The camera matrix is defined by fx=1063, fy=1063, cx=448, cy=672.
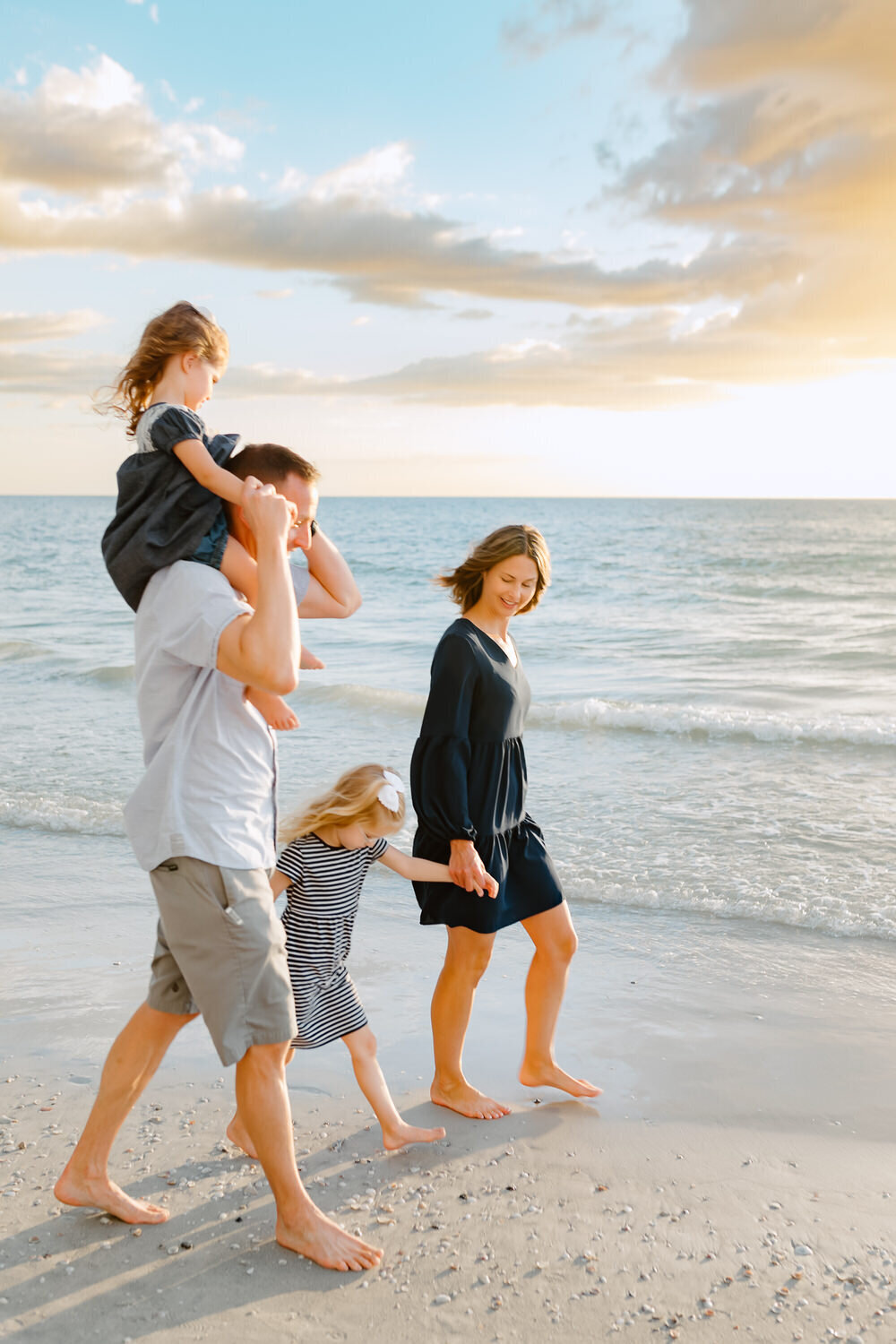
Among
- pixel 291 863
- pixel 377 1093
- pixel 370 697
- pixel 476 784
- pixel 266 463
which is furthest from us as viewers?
pixel 370 697

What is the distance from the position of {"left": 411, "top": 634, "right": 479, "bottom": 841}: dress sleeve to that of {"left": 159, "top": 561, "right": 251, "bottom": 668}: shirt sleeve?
43.7 inches

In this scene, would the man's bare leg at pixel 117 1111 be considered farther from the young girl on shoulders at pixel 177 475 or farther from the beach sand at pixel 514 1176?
the young girl on shoulders at pixel 177 475

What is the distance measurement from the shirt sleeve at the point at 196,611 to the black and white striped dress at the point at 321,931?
1.12 meters

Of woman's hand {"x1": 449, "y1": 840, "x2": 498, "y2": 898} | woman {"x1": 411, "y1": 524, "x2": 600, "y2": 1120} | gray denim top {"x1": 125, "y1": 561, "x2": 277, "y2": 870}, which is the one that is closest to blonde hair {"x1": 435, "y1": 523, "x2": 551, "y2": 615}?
woman {"x1": 411, "y1": 524, "x2": 600, "y2": 1120}

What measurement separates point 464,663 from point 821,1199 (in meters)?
1.83

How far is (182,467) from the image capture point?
2.33m

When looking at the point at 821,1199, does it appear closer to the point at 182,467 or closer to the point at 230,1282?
the point at 230,1282

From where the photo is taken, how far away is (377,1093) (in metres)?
3.18

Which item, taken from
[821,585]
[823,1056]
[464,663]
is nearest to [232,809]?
[464,663]

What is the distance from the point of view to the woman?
334cm

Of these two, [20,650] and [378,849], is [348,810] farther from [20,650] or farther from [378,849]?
[20,650]

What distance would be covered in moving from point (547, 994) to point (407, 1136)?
2.18 feet

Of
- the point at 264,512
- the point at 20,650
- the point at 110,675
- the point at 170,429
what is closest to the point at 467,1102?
the point at 264,512

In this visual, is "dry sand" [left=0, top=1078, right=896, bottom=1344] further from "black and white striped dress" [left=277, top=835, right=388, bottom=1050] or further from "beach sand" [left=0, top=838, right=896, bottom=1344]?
"black and white striped dress" [left=277, top=835, right=388, bottom=1050]
